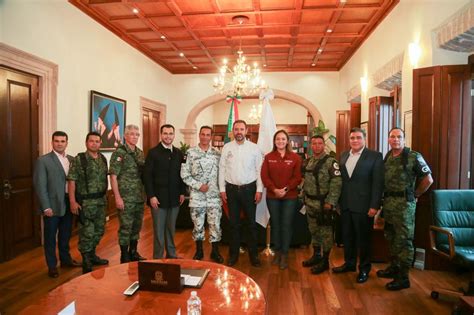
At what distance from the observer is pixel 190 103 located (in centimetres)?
919

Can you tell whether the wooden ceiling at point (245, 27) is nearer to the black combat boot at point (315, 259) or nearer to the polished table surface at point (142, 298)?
the black combat boot at point (315, 259)

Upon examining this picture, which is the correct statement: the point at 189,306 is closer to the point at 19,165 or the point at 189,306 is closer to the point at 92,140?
the point at 92,140

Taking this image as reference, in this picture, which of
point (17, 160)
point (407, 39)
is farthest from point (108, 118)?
point (407, 39)

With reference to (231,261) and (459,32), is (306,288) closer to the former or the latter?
(231,261)

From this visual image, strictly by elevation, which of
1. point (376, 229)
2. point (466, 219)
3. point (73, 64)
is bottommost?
point (376, 229)

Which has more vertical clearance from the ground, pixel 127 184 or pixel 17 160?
pixel 17 160

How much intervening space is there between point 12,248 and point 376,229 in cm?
434

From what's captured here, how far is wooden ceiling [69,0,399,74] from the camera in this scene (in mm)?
4805

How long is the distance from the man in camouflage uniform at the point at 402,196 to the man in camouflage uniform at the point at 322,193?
51 cm

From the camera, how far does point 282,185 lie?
3447mm

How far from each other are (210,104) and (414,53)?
6.08 metres

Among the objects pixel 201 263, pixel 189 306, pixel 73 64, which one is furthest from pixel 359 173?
pixel 73 64

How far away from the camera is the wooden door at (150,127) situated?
763 cm

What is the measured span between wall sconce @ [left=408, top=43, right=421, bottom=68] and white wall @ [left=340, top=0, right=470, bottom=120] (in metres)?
0.07
